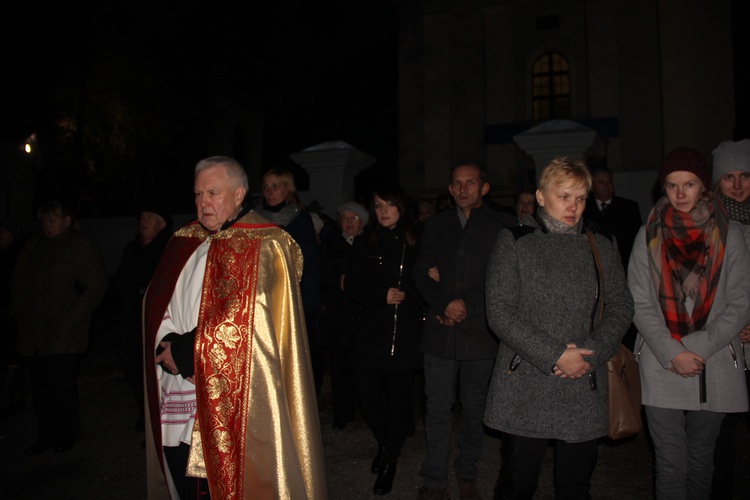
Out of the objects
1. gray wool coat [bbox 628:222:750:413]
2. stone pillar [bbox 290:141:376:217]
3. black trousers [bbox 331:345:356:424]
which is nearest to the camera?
gray wool coat [bbox 628:222:750:413]

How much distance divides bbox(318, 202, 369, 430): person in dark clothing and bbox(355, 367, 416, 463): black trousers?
1.21 meters

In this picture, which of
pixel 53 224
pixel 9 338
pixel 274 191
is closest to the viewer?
pixel 274 191

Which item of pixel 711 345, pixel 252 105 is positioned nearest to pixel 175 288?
pixel 711 345

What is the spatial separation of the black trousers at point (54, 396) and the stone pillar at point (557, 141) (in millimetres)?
5988

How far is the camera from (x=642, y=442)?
5188 mm

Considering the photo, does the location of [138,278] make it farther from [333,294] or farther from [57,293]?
[333,294]

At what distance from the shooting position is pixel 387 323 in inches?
176

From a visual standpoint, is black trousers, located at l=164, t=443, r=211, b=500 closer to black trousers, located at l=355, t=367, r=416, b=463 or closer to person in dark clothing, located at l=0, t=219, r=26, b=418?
black trousers, located at l=355, t=367, r=416, b=463

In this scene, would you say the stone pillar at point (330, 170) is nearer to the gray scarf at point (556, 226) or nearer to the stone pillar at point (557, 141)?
the stone pillar at point (557, 141)

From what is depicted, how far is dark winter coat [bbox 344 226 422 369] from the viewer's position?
14.5 ft

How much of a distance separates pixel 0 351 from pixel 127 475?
2.31m

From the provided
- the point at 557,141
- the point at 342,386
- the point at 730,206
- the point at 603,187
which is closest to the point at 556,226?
the point at 730,206

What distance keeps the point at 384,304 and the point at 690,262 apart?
6.72 ft

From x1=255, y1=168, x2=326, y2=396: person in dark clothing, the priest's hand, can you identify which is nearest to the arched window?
x1=255, y1=168, x2=326, y2=396: person in dark clothing
